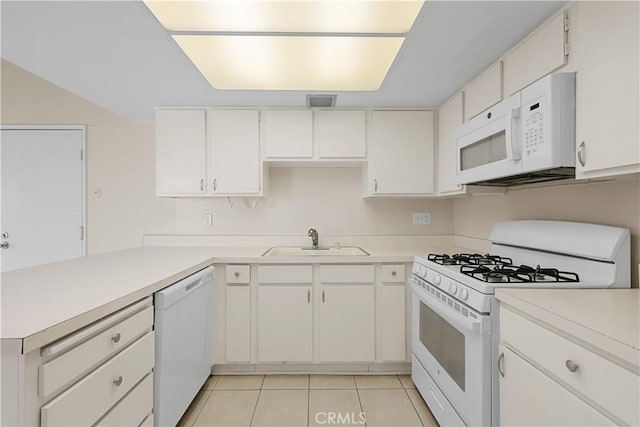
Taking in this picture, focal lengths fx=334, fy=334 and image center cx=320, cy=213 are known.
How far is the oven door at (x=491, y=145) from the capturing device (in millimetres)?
1509

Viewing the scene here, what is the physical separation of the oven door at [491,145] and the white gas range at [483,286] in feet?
1.30

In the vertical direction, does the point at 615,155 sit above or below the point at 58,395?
above

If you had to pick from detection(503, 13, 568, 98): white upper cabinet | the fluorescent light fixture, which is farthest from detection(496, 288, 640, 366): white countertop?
the fluorescent light fixture

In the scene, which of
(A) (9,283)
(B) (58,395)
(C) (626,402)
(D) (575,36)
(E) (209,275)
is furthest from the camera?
(E) (209,275)

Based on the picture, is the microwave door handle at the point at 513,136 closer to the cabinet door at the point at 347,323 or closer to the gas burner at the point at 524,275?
the gas burner at the point at 524,275

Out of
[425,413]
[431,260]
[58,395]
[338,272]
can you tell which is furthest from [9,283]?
[425,413]

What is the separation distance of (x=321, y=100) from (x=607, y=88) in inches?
68.4

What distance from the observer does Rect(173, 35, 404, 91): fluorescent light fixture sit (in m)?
1.76

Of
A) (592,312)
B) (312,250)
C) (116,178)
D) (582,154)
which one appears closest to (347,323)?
(312,250)

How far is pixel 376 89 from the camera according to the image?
2.34 m

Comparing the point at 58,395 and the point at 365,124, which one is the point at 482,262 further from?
the point at 58,395

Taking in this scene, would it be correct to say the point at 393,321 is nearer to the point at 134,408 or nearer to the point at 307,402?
the point at 307,402

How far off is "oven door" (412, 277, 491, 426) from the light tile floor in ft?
1.00

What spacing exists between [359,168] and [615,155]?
2074 millimetres
